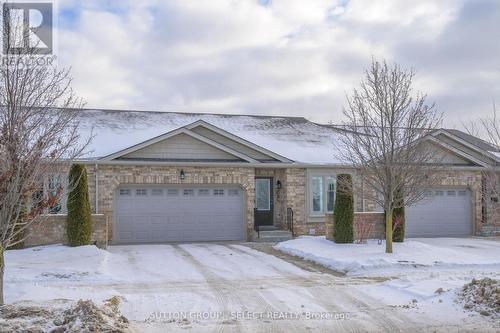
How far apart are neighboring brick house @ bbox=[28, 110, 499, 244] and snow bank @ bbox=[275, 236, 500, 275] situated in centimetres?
158

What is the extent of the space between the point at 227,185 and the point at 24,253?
25.0 ft

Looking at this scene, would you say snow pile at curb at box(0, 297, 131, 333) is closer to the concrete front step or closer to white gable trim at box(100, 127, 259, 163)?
white gable trim at box(100, 127, 259, 163)

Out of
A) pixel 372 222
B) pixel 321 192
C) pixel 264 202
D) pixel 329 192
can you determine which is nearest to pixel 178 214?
pixel 264 202

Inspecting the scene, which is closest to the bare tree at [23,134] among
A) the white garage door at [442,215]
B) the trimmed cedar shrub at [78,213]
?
the trimmed cedar shrub at [78,213]

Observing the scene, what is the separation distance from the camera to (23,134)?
7648mm

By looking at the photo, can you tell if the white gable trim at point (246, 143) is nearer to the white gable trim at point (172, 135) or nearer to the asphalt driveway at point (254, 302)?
the white gable trim at point (172, 135)

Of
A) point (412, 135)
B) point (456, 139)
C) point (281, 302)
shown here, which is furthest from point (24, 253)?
point (456, 139)

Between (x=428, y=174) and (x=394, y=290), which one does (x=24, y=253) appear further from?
(x=428, y=174)

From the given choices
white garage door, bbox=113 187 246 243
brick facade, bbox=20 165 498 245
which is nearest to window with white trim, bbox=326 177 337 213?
brick facade, bbox=20 165 498 245

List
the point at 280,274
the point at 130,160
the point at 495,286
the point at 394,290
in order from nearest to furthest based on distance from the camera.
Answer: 1. the point at 495,286
2. the point at 394,290
3. the point at 280,274
4. the point at 130,160

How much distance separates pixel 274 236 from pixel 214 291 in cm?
921

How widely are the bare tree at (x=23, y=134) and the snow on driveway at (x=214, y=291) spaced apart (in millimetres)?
1781

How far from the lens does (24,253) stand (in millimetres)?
14094

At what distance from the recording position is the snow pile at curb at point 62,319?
660 centimetres
